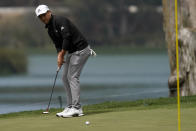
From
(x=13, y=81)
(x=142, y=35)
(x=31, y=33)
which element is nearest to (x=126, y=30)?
(x=142, y=35)

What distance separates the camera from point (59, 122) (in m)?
9.73

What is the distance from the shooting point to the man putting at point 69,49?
10.4m

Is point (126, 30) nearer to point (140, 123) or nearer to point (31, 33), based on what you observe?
point (31, 33)

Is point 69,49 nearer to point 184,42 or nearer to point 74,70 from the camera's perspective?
point 74,70

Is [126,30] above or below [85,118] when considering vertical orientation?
above

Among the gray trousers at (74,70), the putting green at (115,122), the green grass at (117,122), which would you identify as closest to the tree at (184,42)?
the green grass at (117,122)

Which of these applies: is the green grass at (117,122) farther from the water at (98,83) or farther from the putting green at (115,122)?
the water at (98,83)

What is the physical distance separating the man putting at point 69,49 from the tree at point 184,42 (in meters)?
6.62

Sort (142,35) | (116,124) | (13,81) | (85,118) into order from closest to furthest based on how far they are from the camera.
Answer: (116,124)
(85,118)
(13,81)
(142,35)

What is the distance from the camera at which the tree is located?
56.4 ft

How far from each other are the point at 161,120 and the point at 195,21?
8.50 meters

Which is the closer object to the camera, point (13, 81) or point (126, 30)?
point (13, 81)

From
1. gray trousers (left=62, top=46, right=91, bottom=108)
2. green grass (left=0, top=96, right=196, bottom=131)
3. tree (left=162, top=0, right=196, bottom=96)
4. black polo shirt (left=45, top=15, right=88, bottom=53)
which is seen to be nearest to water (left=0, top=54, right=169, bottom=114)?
tree (left=162, top=0, right=196, bottom=96)

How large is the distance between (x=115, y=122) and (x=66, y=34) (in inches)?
63.2
